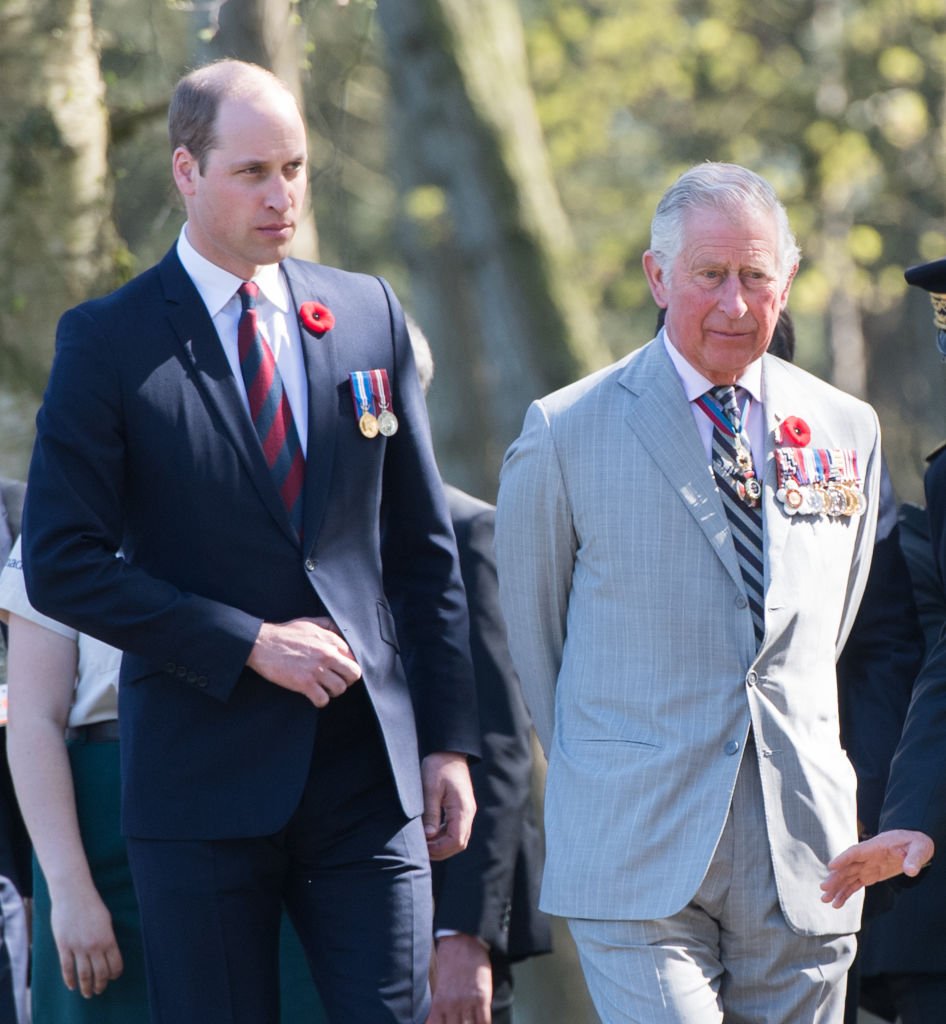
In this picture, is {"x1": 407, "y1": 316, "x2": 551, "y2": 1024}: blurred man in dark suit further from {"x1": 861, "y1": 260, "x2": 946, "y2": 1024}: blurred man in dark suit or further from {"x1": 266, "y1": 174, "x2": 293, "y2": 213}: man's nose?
{"x1": 266, "y1": 174, "x2": 293, "y2": 213}: man's nose

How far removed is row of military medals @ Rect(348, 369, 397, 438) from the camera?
3553 millimetres

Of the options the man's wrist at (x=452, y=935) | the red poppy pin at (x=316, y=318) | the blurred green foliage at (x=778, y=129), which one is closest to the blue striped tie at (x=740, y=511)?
the red poppy pin at (x=316, y=318)

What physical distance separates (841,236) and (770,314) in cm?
1138

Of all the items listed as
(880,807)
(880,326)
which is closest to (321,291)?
(880,807)

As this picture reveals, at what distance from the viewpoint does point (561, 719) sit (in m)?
3.65

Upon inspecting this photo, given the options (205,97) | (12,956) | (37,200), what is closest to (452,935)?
(12,956)

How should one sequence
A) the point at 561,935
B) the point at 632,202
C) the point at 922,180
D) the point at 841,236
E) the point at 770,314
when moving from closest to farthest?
1. the point at 770,314
2. the point at 561,935
3. the point at 922,180
4. the point at 841,236
5. the point at 632,202

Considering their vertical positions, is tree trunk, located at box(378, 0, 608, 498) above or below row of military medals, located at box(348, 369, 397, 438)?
above

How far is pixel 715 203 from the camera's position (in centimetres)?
363

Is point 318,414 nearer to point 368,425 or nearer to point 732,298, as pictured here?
point 368,425

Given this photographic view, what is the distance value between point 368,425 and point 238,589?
0.42m

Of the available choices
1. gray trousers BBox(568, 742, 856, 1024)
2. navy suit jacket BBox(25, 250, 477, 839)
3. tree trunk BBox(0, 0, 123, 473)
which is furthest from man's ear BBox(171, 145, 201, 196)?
tree trunk BBox(0, 0, 123, 473)

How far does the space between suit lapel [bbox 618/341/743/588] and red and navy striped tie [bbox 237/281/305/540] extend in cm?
69

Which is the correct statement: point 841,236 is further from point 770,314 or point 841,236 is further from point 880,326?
point 770,314
